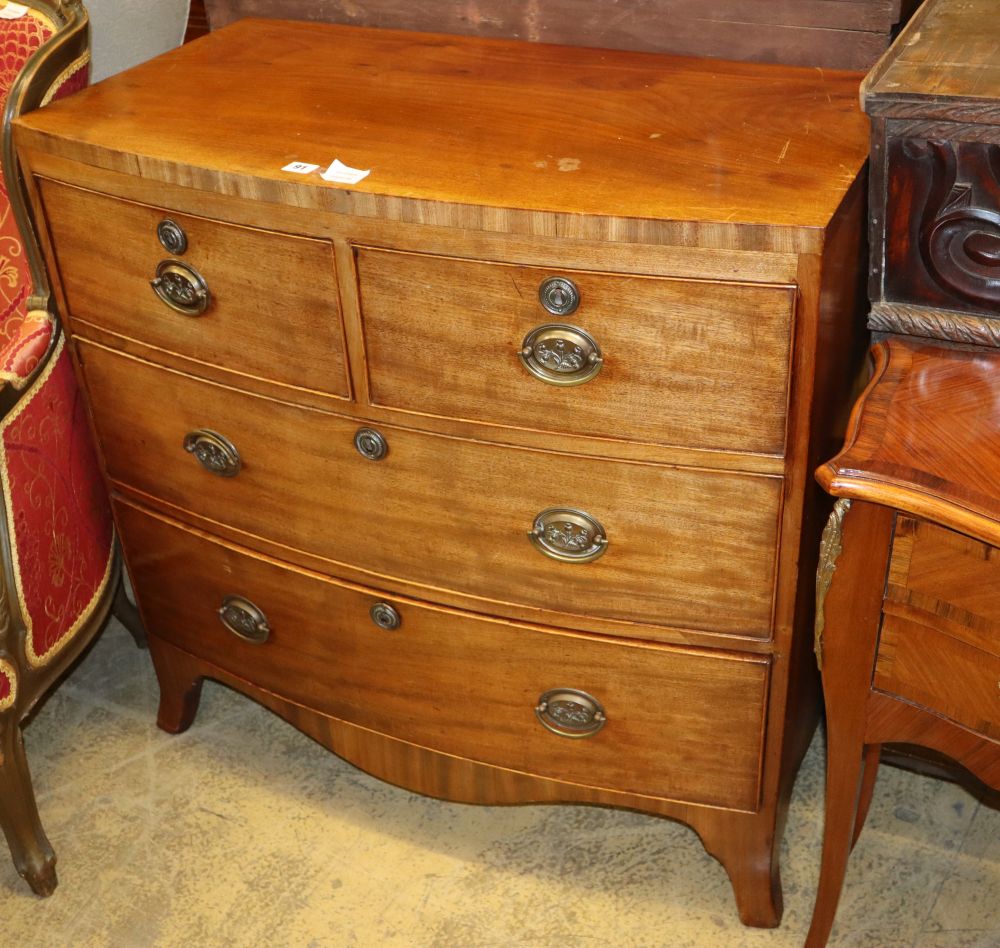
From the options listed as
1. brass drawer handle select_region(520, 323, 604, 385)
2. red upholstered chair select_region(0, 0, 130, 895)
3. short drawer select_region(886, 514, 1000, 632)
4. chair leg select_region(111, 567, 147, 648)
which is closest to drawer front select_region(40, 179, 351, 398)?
red upholstered chair select_region(0, 0, 130, 895)

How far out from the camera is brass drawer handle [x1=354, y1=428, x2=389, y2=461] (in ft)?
4.85

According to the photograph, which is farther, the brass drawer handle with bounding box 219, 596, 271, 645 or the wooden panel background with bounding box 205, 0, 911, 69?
the brass drawer handle with bounding box 219, 596, 271, 645

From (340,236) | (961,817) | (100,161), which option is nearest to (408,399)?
(340,236)

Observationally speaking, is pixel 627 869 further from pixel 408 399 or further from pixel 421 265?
pixel 421 265

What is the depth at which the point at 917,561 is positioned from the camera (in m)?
1.20

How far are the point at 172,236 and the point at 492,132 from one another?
0.38 m

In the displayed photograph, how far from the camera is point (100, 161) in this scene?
56.8 inches

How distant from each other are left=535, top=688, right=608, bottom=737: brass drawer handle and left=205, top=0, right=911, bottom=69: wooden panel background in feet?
A: 2.68

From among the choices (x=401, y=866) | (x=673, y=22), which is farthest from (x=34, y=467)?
(x=673, y=22)

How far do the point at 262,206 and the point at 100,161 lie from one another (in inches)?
8.8

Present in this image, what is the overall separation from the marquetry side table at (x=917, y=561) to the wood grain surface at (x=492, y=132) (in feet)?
0.67

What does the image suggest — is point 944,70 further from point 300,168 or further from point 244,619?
point 244,619

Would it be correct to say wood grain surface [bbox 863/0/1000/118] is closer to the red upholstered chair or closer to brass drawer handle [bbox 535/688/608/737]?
brass drawer handle [bbox 535/688/608/737]

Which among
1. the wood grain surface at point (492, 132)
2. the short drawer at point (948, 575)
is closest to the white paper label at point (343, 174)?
the wood grain surface at point (492, 132)
